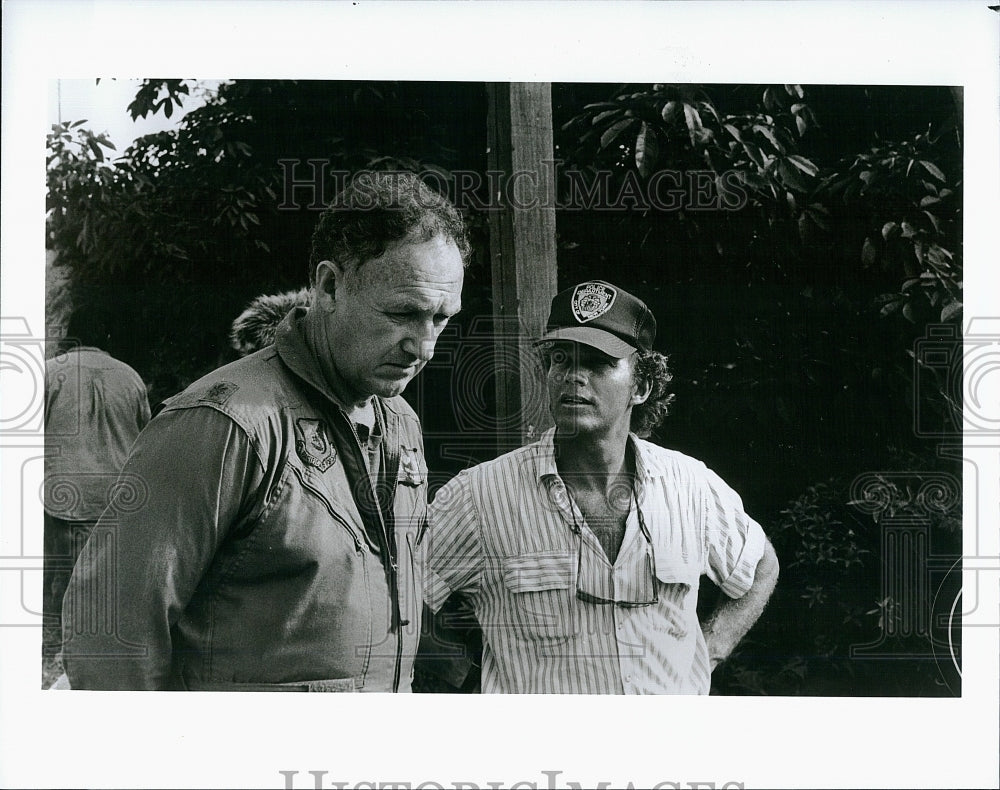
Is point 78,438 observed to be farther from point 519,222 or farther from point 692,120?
point 692,120

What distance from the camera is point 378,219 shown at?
3.53 metres

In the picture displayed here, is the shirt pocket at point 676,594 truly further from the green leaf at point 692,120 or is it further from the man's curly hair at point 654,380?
the green leaf at point 692,120

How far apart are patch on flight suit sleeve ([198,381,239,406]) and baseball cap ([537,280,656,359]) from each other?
1.11 meters

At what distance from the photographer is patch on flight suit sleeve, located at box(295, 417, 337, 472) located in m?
3.47

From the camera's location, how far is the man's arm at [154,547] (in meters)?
3.43

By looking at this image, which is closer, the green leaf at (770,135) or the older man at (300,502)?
the older man at (300,502)

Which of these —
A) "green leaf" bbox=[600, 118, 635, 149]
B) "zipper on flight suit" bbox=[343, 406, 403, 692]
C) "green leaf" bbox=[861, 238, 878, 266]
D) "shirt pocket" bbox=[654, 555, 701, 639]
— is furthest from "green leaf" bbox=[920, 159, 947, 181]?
"zipper on flight suit" bbox=[343, 406, 403, 692]

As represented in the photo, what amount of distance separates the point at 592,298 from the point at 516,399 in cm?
46

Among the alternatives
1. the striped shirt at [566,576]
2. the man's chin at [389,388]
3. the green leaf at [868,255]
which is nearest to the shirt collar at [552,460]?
the striped shirt at [566,576]

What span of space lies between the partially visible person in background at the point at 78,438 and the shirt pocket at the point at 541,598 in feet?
4.78

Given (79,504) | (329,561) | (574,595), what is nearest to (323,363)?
(329,561)

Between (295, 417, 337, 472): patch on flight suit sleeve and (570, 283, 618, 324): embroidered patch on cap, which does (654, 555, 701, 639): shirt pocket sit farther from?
(295, 417, 337, 472): patch on flight suit sleeve

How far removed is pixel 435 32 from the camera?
3543 millimetres

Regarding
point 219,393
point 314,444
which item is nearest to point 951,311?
point 314,444
